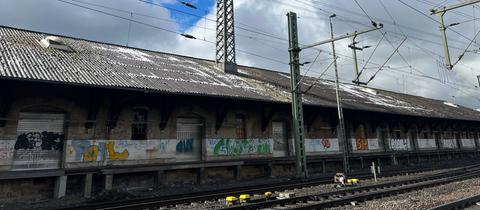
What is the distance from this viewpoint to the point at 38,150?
42.3ft

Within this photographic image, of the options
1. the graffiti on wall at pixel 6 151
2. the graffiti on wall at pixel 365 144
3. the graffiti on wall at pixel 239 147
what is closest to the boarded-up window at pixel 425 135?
the graffiti on wall at pixel 365 144

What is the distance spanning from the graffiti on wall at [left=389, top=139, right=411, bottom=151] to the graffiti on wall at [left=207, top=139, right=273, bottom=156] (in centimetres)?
1483

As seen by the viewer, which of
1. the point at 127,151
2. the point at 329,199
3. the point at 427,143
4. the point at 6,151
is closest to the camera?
the point at 329,199

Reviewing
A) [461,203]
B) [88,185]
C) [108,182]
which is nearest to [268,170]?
[108,182]

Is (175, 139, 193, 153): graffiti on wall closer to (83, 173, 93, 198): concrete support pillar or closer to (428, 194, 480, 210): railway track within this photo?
(83, 173, 93, 198): concrete support pillar

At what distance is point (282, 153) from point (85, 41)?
1404 centimetres

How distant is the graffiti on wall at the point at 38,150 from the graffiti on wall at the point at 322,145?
14.6 meters

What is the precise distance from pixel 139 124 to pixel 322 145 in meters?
13.0

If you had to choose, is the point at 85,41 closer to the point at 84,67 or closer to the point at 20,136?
the point at 84,67

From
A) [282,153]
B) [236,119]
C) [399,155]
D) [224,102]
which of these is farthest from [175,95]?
[399,155]

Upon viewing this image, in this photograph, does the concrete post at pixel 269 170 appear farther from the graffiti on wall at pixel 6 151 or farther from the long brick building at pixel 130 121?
the graffiti on wall at pixel 6 151

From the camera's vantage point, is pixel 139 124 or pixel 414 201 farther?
pixel 139 124

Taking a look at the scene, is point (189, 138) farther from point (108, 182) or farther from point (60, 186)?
point (60, 186)

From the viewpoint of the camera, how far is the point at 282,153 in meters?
21.1
